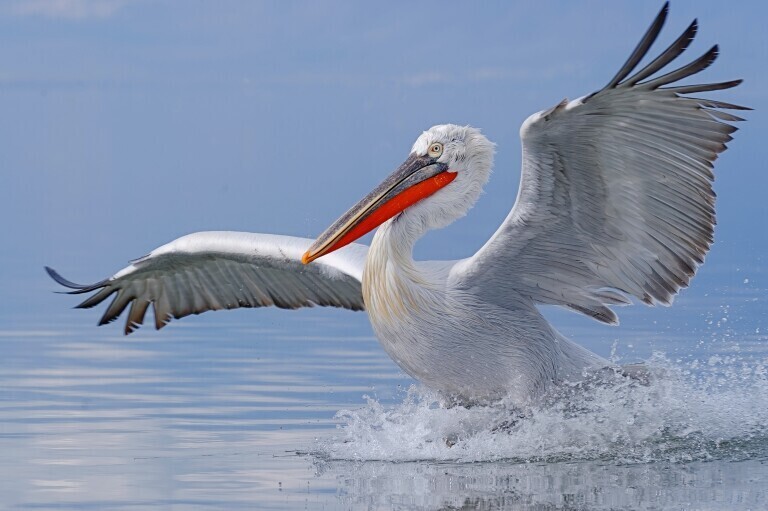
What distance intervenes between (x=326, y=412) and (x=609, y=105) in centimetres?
344

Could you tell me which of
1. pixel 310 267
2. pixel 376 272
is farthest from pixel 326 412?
pixel 376 272

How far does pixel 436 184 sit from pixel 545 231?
2.49ft

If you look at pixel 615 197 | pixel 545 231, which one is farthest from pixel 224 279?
pixel 615 197

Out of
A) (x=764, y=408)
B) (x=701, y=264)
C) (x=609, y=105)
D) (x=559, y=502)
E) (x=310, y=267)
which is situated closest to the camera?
(x=559, y=502)

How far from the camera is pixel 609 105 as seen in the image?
7.58m

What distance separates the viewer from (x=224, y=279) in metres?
10.5

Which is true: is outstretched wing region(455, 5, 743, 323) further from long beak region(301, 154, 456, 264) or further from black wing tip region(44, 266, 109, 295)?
black wing tip region(44, 266, 109, 295)

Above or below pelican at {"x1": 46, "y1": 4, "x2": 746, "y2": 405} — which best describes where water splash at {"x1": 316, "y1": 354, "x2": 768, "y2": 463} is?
below

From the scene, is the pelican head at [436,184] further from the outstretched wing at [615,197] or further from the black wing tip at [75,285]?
the black wing tip at [75,285]

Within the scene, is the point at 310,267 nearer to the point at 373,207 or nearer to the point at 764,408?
the point at 373,207

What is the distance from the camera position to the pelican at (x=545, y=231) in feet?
25.1

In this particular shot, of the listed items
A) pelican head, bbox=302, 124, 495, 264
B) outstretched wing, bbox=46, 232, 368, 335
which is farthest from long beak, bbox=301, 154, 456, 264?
outstretched wing, bbox=46, 232, 368, 335

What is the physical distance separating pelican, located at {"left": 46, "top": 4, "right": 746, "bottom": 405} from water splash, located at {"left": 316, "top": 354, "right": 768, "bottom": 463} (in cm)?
15

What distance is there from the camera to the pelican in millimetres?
7664
